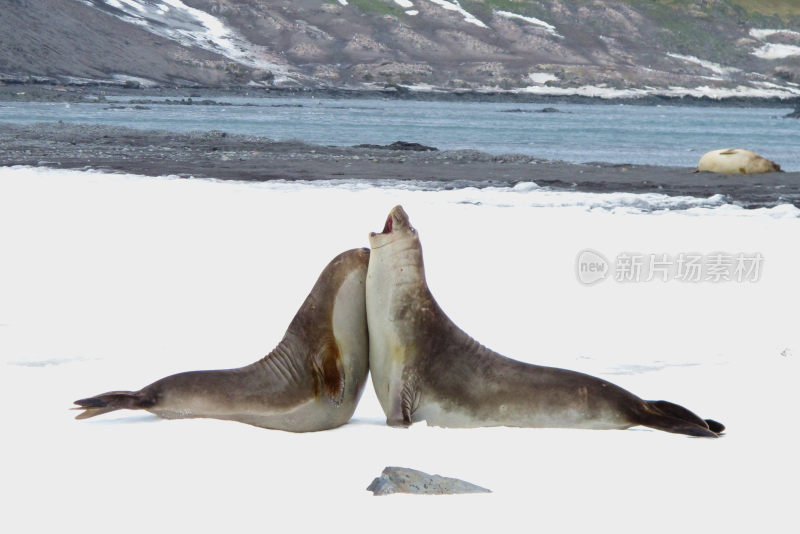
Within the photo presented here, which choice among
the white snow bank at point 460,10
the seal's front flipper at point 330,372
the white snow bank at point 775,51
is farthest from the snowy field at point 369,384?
the white snow bank at point 775,51

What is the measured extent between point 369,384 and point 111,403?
1573 millimetres

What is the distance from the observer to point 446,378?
5.05 m

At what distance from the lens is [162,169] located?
1814cm

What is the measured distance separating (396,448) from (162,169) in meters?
14.3

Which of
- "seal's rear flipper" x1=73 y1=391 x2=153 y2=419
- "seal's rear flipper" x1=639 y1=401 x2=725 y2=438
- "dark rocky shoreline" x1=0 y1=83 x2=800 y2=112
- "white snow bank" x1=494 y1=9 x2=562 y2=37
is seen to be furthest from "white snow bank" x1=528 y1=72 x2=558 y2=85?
"seal's rear flipper" x1=73 y1=391 x2=153 y2=419

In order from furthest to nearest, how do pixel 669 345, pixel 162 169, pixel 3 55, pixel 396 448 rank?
1. pixel 3 55
2. pixel 162 169
3. pixel 669 345
4. pixel 396 448

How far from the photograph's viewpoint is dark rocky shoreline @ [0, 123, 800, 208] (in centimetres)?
1738

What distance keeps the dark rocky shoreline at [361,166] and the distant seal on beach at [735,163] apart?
0.41 metres

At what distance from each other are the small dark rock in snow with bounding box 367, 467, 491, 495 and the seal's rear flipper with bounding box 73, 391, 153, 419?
144 centimetres

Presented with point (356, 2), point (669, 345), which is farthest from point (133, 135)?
point (356, 2)

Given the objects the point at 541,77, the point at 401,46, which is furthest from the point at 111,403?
the point at 401,46

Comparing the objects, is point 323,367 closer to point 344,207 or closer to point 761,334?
point 761,334

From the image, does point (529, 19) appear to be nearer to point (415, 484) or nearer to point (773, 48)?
point (773, 48)

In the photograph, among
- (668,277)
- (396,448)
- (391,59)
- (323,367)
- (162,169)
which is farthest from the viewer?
(391,59)
